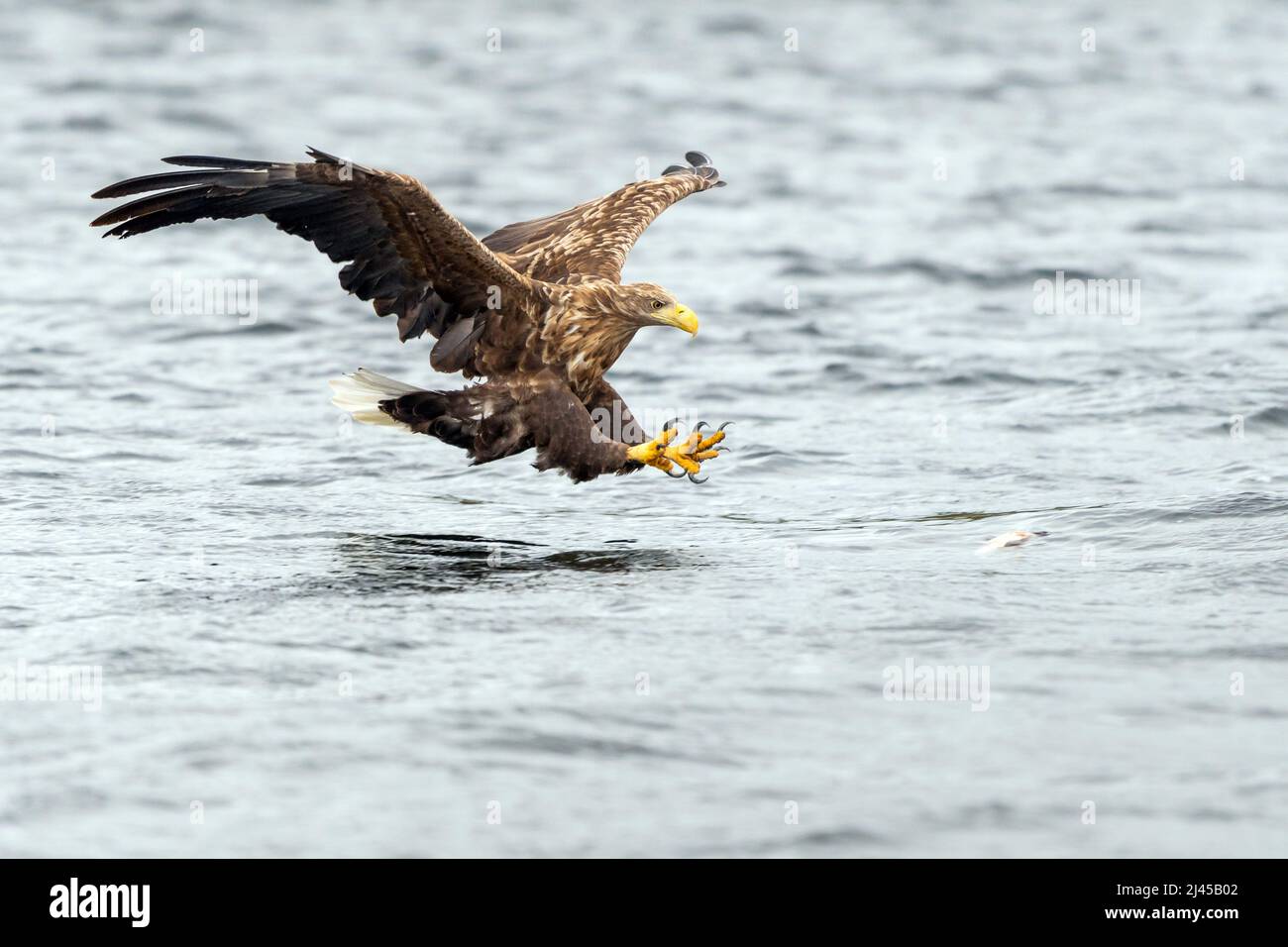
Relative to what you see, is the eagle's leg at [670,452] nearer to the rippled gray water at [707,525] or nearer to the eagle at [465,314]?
the eagle at [465,314]

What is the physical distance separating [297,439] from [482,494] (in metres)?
1.52

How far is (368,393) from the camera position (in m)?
8.49

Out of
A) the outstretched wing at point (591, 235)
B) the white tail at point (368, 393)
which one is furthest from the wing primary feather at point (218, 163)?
the outstretched wing at point (591, 235)

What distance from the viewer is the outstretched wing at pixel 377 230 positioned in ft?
25.2

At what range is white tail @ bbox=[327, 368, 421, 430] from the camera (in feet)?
27.8

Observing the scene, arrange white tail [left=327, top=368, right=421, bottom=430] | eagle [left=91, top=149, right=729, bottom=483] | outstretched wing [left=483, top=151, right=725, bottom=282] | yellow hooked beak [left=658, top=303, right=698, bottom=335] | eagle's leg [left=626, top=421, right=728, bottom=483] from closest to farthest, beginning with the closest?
1. eagle [left=91, top=149, right=729, bottom=483]
2. eagle's leg [left=626, top=421, right=728, bottom=483]
3. yellow hooked beak [left=658, top=303, right=698, bottom=335]
4. white tail [left=327, top=368, right=421, bottom=430]
5. outstretched wing [left=483, top=151, right=725, bottom=282]

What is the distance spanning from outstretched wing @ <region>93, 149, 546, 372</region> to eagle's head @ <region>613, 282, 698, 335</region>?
342mm

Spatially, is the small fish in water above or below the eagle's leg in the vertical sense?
below

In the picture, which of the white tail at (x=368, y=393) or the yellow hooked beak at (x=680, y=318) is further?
the white tail at (x=368, y=393)

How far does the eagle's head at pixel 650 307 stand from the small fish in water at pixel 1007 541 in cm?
150

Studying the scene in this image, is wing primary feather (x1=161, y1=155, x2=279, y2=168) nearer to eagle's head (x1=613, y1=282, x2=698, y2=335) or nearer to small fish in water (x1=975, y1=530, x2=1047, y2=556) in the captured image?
eagle's head (x1=613, y1=282, x2=698, y2=335)

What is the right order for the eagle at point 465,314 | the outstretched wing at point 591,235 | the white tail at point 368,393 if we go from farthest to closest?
the outstretched wing at point 591,235 → the white tail at point 368,393 → the eagle at point 465,314

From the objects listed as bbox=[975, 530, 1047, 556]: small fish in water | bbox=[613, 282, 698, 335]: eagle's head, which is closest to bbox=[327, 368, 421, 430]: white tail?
bbox=[613, 282, 698, 335]: eagle's head

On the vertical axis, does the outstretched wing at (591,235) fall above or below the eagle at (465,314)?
above
